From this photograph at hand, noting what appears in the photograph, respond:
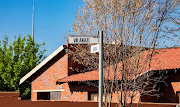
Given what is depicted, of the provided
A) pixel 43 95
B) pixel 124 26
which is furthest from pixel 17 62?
pixel 124 26

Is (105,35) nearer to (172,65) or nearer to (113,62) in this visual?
(113,62)

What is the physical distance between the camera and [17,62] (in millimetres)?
37250

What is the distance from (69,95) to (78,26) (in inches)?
472

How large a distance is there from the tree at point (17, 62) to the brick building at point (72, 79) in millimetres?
9435

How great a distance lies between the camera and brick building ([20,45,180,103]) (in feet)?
60.1

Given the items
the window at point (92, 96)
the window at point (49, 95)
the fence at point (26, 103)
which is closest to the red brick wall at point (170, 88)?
the window at point (92, 96)

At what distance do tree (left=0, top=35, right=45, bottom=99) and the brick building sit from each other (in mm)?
9435

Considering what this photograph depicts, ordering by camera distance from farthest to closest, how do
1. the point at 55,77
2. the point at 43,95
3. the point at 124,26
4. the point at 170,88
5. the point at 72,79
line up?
1. the point at 43,95
2. the point at 55,77
3. the point at 72,79
4. the point at 170,88
5. the point at 124,26

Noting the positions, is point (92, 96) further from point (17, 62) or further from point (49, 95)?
point (17, 62)

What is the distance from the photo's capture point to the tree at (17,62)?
3512 cm

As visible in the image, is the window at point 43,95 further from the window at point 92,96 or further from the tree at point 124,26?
the tree at point 124,26

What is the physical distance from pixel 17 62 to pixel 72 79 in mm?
17354

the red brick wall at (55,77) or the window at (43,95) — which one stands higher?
the red brick wall at (55,77)

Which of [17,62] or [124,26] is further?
[17,62]
